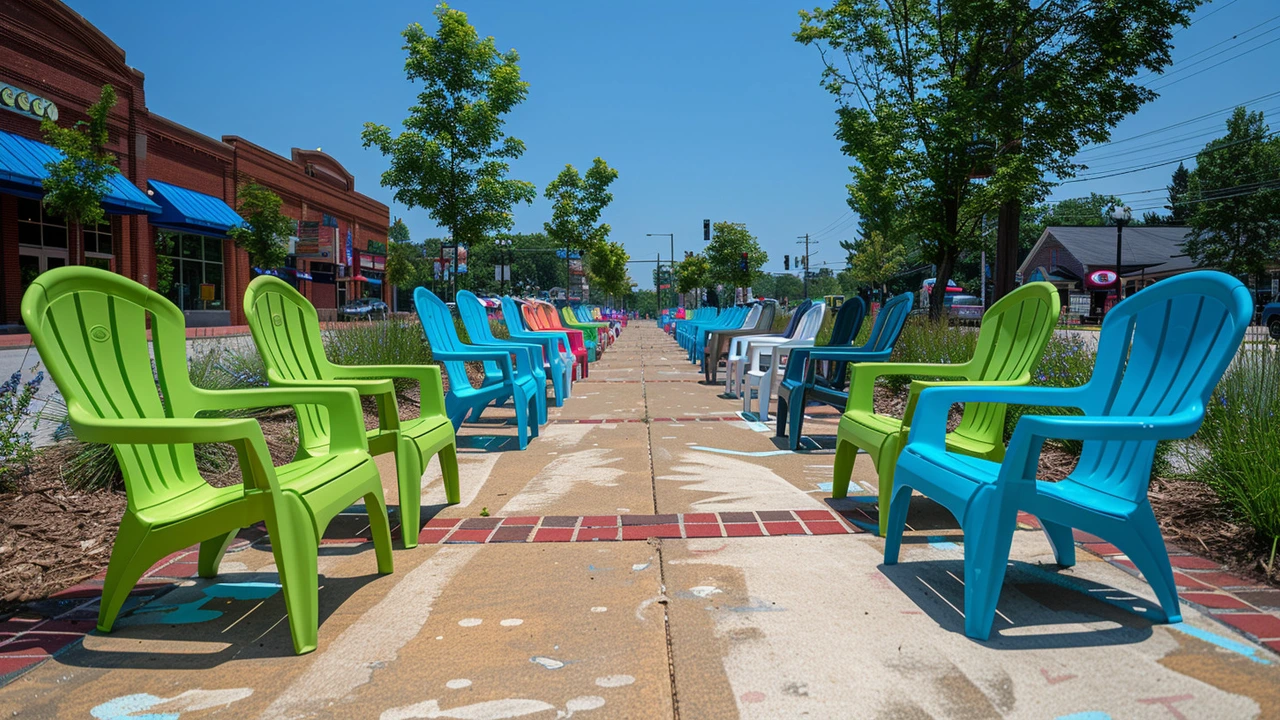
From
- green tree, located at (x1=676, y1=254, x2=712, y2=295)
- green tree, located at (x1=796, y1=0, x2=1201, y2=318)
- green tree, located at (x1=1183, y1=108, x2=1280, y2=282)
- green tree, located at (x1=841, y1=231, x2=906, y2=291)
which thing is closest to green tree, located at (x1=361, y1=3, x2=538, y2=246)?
green tree, located at (x1=796, y1=0, x2=1201, y2=318)

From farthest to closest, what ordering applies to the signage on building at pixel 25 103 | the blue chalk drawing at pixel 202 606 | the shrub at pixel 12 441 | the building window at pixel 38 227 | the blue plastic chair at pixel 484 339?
the building window at pixel 38 227 < the signage on building at pixel 25 103 < the blue plastic chair at pixel 484 339 < the shrub at pixel 12 441 < the blue chalk drawing at pixel 202 606

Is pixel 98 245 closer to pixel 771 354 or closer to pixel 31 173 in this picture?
pixel 31 173

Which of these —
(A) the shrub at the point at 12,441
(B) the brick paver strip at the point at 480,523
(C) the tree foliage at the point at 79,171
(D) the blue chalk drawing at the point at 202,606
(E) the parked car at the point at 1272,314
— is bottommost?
(D) the blue chalk drawing at the point at 202,606

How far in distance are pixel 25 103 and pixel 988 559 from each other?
27.5 m

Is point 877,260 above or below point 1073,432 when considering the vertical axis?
above

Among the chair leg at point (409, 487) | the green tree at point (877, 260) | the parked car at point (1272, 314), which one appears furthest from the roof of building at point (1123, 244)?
the chair leg at point (409, 487)

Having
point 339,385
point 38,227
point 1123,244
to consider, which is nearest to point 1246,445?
point 339,385

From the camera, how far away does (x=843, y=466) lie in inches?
176

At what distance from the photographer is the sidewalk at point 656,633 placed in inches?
85.5

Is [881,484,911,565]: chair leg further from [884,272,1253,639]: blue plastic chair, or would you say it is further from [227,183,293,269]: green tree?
[227,183,293,269]: green tree

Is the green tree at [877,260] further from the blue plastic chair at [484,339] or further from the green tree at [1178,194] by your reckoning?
the blue plastic chair at [484,339]

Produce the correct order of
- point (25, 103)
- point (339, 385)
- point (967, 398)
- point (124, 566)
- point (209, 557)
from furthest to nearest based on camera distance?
point (25, 103) → point (339, 385) → point (209, 557) → point (967, 398) → point (124, 566)

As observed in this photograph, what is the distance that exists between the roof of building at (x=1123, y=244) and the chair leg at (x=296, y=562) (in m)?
55.5

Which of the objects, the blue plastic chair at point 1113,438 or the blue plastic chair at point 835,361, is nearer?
the blue plastic chair at point 1113,438
